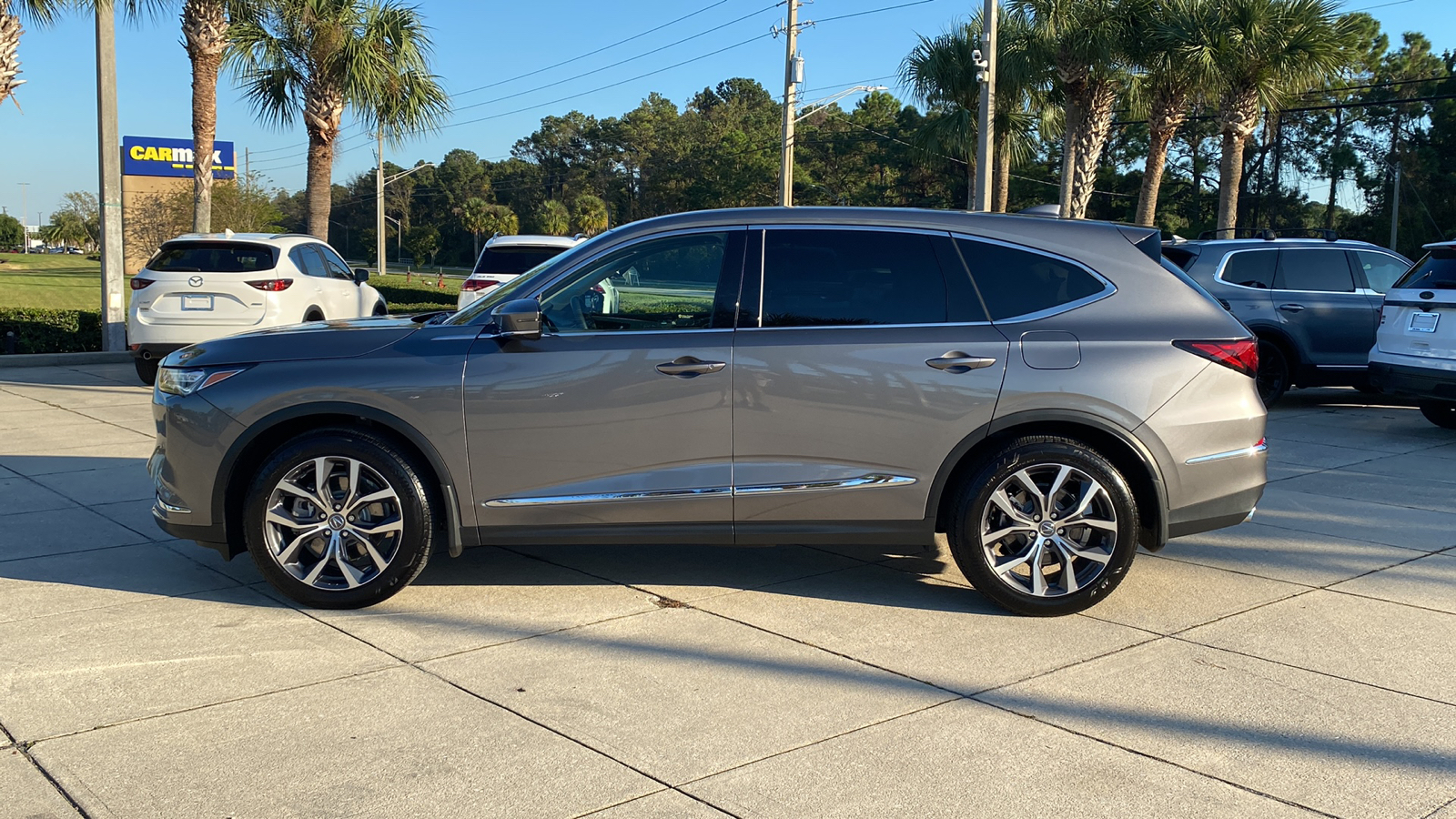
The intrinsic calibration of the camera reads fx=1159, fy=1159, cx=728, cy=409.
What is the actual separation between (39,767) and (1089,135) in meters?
23.9

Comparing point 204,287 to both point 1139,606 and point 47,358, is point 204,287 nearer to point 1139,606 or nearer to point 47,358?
point 47,358

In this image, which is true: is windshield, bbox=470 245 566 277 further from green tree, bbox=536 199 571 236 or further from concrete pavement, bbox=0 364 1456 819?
green tree, bbox=536 199 571 236

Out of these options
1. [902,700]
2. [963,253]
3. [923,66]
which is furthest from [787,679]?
[923,66]

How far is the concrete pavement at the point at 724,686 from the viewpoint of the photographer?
11.4 feet

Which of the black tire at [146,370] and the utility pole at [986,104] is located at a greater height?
the utility pole at [986,104]

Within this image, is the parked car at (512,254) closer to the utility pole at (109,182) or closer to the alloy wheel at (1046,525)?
the utility pole at (109,182)

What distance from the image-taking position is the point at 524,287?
5258mm

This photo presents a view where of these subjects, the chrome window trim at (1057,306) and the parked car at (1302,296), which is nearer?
the chrome window trim at (1057,306)

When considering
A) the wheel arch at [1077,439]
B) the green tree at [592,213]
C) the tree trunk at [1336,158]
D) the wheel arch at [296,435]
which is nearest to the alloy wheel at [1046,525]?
→ the wheel arch at [1077,439]

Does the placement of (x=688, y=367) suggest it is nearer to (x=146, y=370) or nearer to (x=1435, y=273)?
(x=1435, y=273)

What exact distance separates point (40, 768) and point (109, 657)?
104cm

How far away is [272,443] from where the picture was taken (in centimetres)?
525

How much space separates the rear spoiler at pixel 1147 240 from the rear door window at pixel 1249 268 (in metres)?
7.56

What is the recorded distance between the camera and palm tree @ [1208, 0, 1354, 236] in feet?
68.5
